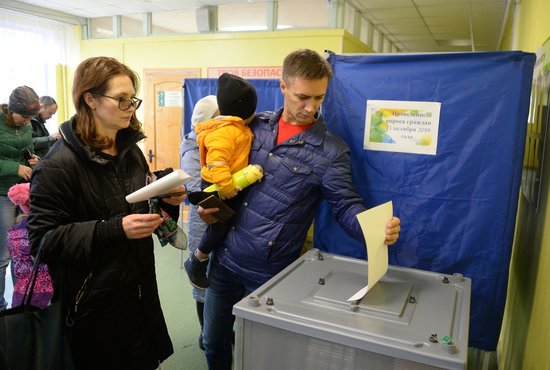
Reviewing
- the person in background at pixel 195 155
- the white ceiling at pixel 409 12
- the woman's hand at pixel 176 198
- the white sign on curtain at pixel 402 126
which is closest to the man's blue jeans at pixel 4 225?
the person in background at pixel 195 155

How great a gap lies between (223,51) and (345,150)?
452cm

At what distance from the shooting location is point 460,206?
5.10ft

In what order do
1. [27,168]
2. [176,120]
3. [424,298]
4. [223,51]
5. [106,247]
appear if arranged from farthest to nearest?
[176,120]
[223,51]
[27,168]
[106,247]
[424,298]

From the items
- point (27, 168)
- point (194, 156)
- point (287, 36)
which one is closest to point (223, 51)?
point (287, 36)

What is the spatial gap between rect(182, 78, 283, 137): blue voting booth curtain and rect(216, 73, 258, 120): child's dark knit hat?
1.60 meters

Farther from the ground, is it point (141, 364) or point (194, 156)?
point (194, 156)

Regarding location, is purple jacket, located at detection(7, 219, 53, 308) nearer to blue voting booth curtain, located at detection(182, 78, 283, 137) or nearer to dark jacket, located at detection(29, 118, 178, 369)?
dark jacket, located at detection(29, 118, 178, 369)

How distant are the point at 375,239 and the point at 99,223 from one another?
0.79 metres

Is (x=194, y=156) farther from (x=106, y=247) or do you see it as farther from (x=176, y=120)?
(x=176, y=120)

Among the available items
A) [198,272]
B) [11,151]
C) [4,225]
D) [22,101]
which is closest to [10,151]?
[11,151]

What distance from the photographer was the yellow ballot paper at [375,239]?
3.63 feet

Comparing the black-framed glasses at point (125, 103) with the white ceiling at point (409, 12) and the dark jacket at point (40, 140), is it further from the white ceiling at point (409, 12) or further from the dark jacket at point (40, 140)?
the white ceiling at point (409, 12)

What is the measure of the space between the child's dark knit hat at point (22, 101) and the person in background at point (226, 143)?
6.04ft

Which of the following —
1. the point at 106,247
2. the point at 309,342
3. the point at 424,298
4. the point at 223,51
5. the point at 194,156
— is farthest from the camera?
the point at 223,51
